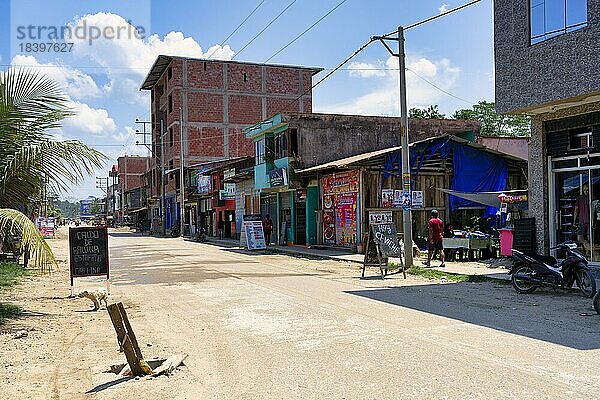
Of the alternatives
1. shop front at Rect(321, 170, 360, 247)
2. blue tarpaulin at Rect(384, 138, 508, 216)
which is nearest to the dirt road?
blue tarpaulin at Rect(384, 138, 508, 216)

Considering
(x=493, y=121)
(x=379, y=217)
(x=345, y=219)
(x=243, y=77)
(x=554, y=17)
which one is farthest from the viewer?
(x=243, y=77)

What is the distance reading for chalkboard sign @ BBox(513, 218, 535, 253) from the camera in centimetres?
1711

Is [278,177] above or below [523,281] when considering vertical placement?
above

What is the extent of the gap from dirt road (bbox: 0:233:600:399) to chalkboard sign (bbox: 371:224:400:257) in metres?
3.13

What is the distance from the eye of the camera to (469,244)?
844 inches

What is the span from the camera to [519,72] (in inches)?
622

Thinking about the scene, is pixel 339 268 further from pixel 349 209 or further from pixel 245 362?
pixel 245 362

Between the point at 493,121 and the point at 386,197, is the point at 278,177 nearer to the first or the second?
the point at 386,197

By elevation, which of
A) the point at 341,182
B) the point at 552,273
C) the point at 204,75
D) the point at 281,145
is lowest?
A: the point at 552,273

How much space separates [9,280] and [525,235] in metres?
13.8

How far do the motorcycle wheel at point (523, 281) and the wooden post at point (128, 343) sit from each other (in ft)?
29.9

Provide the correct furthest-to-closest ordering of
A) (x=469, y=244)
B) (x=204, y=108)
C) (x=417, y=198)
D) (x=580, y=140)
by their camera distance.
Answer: (x=204, y=108) → (x=417, y=198) → (x=469, y=244) → (x=580, y=140)

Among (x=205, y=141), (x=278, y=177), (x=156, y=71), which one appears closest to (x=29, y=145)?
(x=278, y=177)

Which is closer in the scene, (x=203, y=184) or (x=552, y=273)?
(x=552, y=273)
